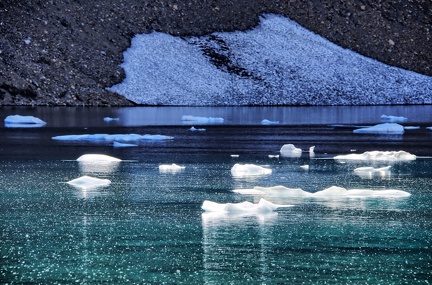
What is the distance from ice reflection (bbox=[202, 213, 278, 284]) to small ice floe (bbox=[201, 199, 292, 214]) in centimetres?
22

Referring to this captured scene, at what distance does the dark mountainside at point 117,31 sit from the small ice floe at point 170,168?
4553cm

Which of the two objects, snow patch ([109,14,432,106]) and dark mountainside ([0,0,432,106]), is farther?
snow patch ([109,14,432,106])

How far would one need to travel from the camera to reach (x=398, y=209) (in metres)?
15.4

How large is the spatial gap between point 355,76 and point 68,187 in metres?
67.5

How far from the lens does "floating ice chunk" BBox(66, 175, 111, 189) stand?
61.2 feet

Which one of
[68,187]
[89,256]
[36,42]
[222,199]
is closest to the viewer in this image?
[89,256]

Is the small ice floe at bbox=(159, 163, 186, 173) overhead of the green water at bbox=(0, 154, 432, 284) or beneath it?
overhead

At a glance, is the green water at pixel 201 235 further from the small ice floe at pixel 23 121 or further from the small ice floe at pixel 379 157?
the small ice floe at pixel 23 121

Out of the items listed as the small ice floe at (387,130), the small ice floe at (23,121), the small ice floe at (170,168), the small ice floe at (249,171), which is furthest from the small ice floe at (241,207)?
the small ice floe at (23,121)

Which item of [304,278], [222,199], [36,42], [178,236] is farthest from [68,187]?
[36,42]

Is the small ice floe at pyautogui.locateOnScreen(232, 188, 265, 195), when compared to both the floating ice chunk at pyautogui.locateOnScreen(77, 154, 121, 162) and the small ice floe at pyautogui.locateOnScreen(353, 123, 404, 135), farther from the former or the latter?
the small ice floe at pyautogui.locateOnScreen(353, 123, 404, 135)

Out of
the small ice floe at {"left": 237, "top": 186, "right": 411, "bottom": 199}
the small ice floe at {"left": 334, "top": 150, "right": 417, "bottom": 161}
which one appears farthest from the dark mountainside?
the small ice floe at {"left": 237, "top": 186, "right": 411, "bottom": 199}

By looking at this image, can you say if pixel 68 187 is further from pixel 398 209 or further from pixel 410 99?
pixel 410 99

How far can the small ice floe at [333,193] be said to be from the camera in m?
17.0
